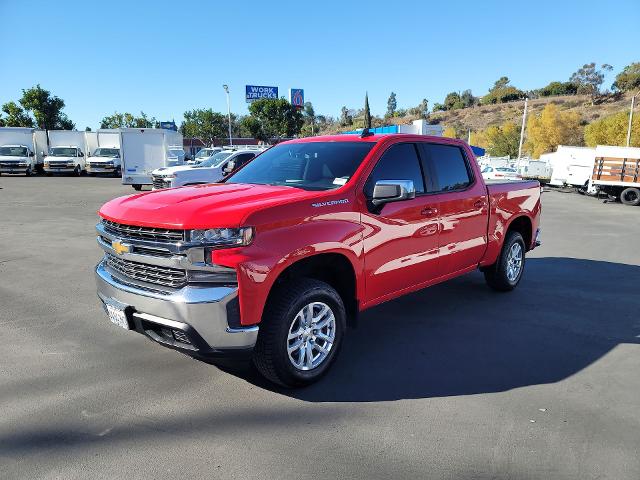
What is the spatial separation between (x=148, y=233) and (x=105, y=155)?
3160cm

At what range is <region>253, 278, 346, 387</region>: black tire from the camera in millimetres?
3270

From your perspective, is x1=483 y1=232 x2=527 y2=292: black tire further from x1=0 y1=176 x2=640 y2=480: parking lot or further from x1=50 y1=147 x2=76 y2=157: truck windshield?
x1=50 y1=147 x2=76 y2=157: truck windshield

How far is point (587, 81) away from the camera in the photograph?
96.8 m

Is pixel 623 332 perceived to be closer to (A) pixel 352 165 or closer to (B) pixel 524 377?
(B) pixel 524 377

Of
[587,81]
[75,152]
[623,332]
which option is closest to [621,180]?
[623,332]

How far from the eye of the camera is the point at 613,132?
42.8m

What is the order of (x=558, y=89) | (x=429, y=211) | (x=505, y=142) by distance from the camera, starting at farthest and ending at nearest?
(x=558, y=89)
(x=505, y=142)
(x=429, y=211)

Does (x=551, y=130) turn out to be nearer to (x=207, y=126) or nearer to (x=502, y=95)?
(x=207, y=126)

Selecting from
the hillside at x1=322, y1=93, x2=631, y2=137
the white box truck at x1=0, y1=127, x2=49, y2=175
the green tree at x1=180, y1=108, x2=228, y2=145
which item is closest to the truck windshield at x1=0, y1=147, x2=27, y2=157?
the white box truck at x1=0, y1=127, x2=49, y2=175

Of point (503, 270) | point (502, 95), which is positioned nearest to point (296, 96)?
point (503, 270)

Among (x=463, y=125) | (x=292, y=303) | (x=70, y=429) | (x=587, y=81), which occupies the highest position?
(x=587, y=81)

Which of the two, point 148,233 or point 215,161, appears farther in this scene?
point 215,161

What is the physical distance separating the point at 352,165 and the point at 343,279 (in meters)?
0.99

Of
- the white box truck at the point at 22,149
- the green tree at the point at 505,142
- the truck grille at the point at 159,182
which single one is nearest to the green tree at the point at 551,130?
the green tree at the point at 505,142
